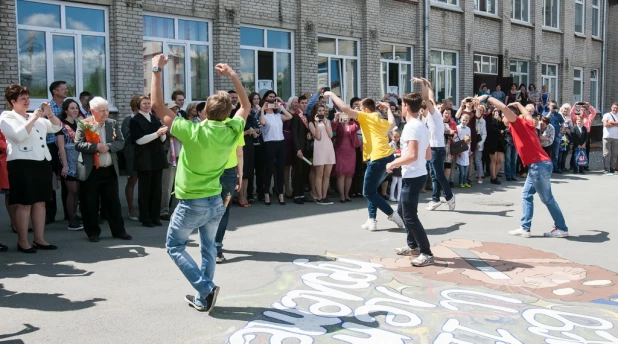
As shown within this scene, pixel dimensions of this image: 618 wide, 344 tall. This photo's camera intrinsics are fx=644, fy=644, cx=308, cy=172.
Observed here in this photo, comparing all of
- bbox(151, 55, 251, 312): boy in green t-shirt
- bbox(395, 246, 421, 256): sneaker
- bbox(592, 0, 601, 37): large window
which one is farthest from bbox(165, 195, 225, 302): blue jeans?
bbox(592, 0, 601, 37): large window

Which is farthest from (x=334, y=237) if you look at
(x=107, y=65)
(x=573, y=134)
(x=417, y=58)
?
(x=417, y=58)

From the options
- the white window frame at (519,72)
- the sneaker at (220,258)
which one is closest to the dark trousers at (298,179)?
the sneaker at (220,258)

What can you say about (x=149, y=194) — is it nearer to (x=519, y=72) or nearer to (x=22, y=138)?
(x=22, y=138)

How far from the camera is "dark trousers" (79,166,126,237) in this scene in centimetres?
827

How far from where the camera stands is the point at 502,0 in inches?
1009

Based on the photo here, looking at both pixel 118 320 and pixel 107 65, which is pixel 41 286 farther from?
pixel 107 65

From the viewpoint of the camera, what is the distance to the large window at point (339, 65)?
1883 centimetres

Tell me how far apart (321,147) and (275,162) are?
90 cm

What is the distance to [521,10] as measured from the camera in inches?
1081

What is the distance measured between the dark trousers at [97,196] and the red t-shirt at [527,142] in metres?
5.30

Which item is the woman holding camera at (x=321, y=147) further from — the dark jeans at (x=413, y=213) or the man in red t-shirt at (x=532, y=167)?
the dark jeans at (x=413, y=213)

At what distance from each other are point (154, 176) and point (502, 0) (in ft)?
66.3

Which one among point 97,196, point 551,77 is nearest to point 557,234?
point 97,196

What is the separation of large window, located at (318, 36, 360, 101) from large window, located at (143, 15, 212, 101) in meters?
4.05
